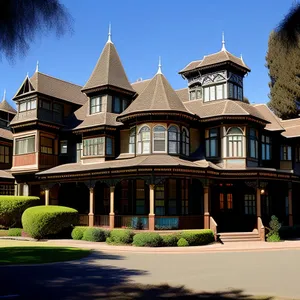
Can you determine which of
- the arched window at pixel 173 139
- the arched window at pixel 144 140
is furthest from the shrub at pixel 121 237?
the arched window at pixel 173 139

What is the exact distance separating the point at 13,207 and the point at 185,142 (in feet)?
42.1

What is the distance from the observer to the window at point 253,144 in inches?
1176

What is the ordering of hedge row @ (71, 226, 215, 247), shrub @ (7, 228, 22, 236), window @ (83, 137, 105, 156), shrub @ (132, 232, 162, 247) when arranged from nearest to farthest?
shrub @ (132, 232, 162, 247), hedge row @ (71, 226, 215, 247), shrub @ (7, 228, 22, 236), window @ (83, 137, 105, 156)

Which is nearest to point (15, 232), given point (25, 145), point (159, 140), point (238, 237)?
point (25, 145)

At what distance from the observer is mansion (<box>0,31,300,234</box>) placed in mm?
27641

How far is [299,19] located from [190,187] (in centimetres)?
2282

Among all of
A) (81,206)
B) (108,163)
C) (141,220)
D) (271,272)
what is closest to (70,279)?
(271,272)

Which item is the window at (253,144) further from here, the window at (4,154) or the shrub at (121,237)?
the window at (4,154)

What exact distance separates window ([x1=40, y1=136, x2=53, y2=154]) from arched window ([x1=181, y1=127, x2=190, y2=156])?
→ 35.4 ft

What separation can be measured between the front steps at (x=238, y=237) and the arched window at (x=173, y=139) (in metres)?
6.04

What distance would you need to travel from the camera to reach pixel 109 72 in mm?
33844

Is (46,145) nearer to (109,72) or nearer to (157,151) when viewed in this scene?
(109,72)

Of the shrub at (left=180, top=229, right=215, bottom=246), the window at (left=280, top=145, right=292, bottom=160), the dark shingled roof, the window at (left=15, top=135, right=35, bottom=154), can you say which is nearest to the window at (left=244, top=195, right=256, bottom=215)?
the window at (left=280, top=145, right=292, bottom=160)

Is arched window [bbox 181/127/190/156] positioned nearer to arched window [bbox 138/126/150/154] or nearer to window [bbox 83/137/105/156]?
arched window [bbox 138/126/150/154]
